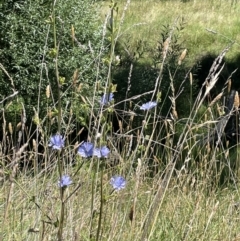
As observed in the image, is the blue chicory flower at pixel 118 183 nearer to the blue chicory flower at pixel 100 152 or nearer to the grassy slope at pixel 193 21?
the blue chicory flower at pixel 100 152

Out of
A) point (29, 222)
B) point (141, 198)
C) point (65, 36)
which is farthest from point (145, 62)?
point (29, 222)

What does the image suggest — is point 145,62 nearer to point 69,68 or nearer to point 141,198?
point 69,68

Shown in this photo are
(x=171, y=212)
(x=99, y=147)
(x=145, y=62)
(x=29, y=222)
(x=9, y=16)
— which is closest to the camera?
(x=99, y=147)

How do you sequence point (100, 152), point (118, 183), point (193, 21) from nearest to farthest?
point (100, 152) < point (118, 183) < point (193, 21)

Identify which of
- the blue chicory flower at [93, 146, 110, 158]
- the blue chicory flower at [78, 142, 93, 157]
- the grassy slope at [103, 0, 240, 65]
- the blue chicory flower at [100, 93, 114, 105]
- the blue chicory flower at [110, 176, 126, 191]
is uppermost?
the blue chicory flower at [100, 93, 114, 105]

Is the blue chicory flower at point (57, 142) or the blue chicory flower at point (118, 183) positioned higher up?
the blue chicory flower at point (57, 142)

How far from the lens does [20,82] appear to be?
801 centimetres

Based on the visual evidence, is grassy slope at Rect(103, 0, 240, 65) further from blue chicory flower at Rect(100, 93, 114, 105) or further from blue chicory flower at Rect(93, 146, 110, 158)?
blue chicory flower at Rect(93, 146, 110, 158)

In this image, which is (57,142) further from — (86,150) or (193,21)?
(193,21)

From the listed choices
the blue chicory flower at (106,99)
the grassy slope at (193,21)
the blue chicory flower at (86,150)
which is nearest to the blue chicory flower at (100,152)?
the blue chicory flower at (86,150)

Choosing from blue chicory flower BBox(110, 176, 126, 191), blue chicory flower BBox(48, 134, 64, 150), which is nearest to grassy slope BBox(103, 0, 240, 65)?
blue chicory flower BBox(110, 176, 126, 191)

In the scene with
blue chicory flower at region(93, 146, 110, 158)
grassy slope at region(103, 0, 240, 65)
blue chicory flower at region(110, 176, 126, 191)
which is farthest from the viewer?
grassy slope at region(103, 0, 240, 65)

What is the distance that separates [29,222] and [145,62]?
7.49 metres

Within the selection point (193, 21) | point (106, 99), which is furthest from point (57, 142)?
point (193, 21)
